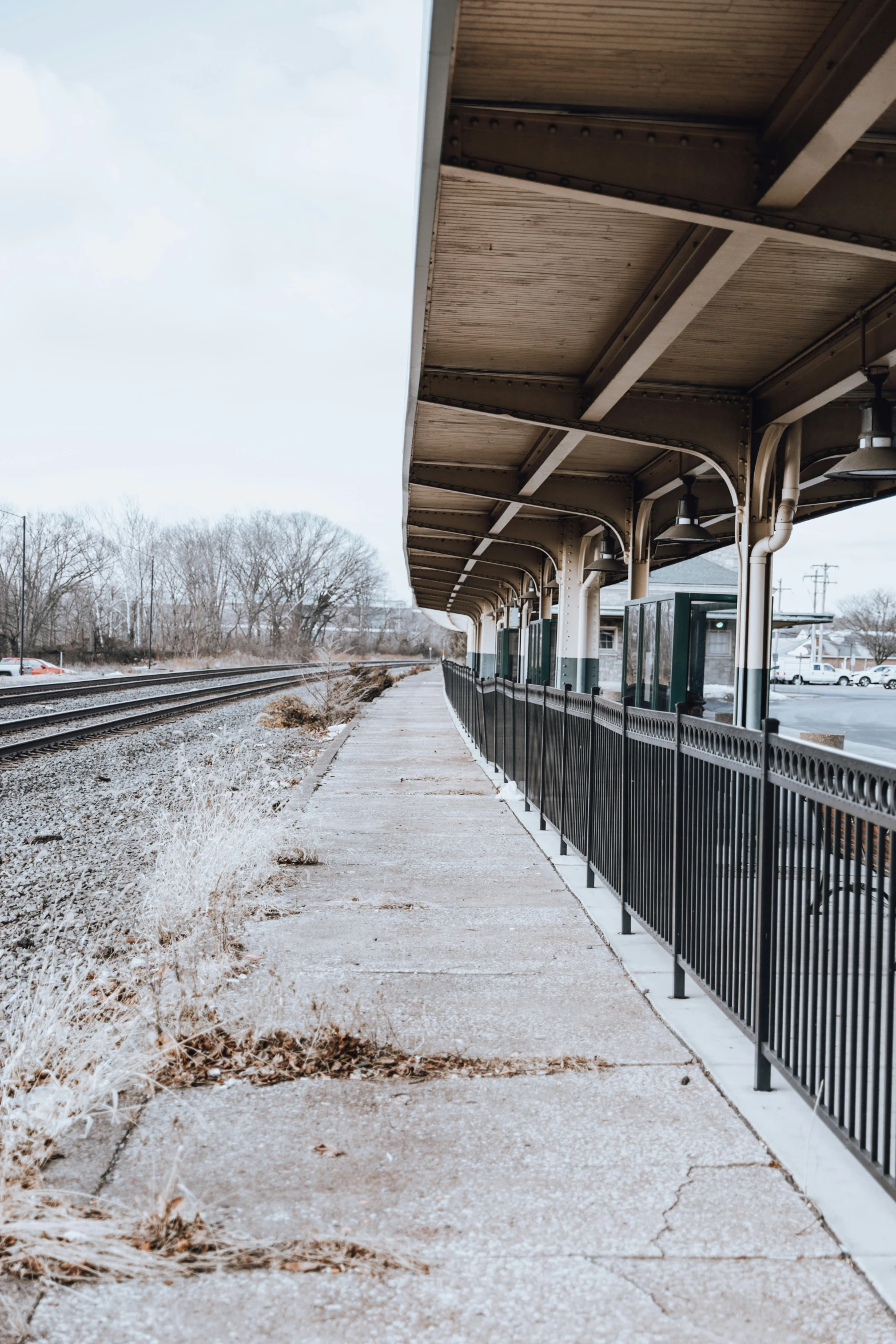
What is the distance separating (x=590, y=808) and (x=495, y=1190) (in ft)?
15.6

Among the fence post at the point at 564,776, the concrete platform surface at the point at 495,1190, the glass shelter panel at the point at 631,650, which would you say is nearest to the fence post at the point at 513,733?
the glass shelter panel at the point at 631,650

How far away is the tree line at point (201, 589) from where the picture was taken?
297ft

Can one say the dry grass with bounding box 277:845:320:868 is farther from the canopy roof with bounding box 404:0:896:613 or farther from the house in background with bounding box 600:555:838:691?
the house in background with bounding box 600:555:838:691

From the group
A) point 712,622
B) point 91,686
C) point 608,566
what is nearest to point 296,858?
point 712,622

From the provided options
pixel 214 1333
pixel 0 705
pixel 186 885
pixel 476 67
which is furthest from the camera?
pixel 0 705

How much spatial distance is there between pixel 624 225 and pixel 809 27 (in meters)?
2.45

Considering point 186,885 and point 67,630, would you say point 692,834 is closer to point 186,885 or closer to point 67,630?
point 186,885

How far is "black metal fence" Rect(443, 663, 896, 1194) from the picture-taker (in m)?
3.23

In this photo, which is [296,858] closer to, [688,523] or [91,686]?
[688,523]

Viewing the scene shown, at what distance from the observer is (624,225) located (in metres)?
7.59

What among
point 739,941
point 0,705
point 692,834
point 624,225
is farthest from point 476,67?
point 0,705

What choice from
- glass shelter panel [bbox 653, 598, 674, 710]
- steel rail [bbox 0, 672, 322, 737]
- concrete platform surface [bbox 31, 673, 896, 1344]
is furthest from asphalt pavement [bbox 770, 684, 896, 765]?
steel rail [bbox 0, 672, 322, 737]

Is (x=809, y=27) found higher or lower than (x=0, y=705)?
higher

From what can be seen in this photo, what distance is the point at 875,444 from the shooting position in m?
8.54
